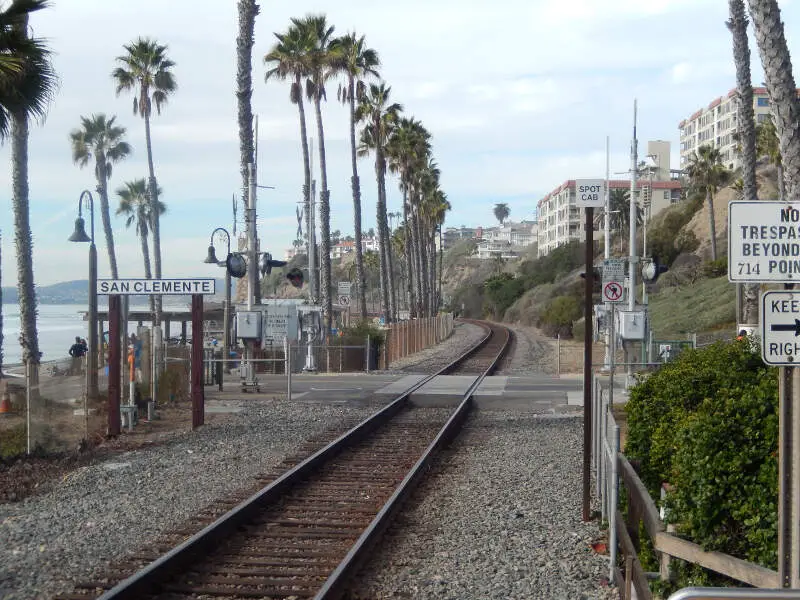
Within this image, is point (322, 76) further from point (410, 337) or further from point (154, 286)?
point (154, 286)

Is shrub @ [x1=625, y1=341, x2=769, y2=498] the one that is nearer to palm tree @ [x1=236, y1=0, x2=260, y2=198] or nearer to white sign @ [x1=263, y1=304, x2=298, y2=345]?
white sign @ [x1=263, y1=304, x2=298, y2=345]

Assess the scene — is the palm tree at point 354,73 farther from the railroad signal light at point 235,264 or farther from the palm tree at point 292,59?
the railroad signal light at point 235,264

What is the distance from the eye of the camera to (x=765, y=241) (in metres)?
5.70

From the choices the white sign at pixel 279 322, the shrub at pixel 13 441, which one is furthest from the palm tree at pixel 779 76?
the white sign at pixel 279 322

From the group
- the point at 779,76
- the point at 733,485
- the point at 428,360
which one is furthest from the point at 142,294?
the point at 428,360

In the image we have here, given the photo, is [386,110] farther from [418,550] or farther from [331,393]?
[418,550]

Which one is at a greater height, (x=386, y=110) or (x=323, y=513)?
(x=386, y=110)

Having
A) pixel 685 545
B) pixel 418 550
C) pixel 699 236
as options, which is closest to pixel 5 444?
pixel 418 550

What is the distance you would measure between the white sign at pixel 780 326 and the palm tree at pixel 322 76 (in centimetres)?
3836

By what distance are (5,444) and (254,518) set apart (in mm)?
7860

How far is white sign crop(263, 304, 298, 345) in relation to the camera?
28141 mm

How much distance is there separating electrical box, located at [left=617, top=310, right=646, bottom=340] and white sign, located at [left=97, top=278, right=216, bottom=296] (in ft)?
45.3

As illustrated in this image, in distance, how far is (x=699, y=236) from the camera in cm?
9062

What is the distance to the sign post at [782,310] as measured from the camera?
5.30 metres
